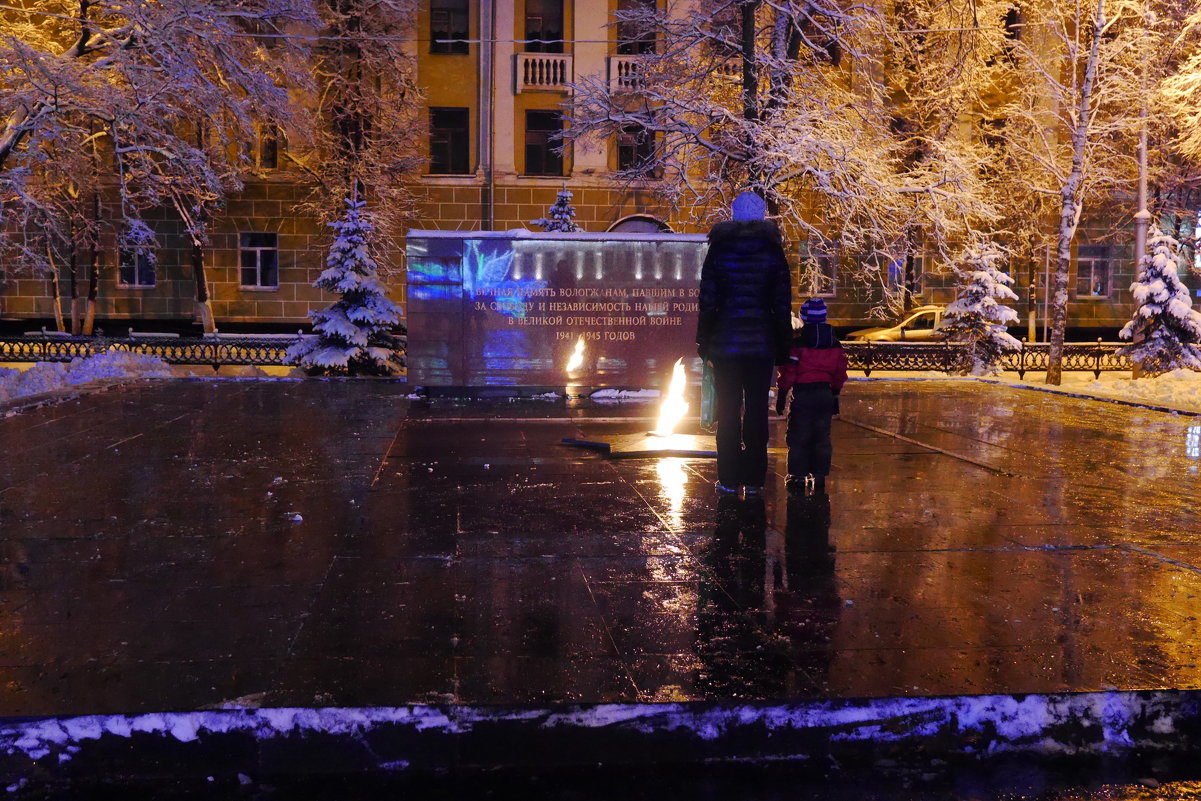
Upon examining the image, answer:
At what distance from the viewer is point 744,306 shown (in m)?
7.83

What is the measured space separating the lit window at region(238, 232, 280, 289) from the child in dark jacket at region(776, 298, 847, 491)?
27728 mm

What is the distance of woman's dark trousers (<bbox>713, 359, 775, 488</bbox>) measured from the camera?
792 cm

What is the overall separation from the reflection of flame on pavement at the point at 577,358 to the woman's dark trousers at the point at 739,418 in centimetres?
765

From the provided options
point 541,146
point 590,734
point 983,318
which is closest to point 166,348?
point 541,146

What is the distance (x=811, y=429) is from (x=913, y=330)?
23.4 metres

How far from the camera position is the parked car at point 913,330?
98.3ft

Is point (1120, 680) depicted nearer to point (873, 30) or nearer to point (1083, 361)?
point (873, 30)

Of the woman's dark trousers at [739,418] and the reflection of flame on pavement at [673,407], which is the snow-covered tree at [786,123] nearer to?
the reflection of flame on pavement at [673,407]

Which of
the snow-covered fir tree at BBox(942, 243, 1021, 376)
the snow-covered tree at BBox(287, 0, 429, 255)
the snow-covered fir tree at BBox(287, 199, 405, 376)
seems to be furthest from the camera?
the snow-covered tree at BBox(287, 0, 429, 255)

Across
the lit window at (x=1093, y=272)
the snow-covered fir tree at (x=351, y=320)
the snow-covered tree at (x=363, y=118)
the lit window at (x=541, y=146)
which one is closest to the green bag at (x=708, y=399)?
the snow-covered fir tree at (x=351, y=320)

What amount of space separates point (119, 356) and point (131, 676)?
17826mm

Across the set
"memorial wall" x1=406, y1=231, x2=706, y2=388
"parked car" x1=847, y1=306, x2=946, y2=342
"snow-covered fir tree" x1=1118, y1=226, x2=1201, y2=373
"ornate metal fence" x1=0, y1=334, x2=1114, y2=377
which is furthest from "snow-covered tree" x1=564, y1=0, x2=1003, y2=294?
"parked car" x1=847, y1=306, x2=946, y2=342

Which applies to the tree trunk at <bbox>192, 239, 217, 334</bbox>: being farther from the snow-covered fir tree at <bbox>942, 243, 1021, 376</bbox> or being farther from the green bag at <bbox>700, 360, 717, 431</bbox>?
the green bag at <bbox>700, 360, 717, 431</bbox>

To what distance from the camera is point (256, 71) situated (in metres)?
18.1
